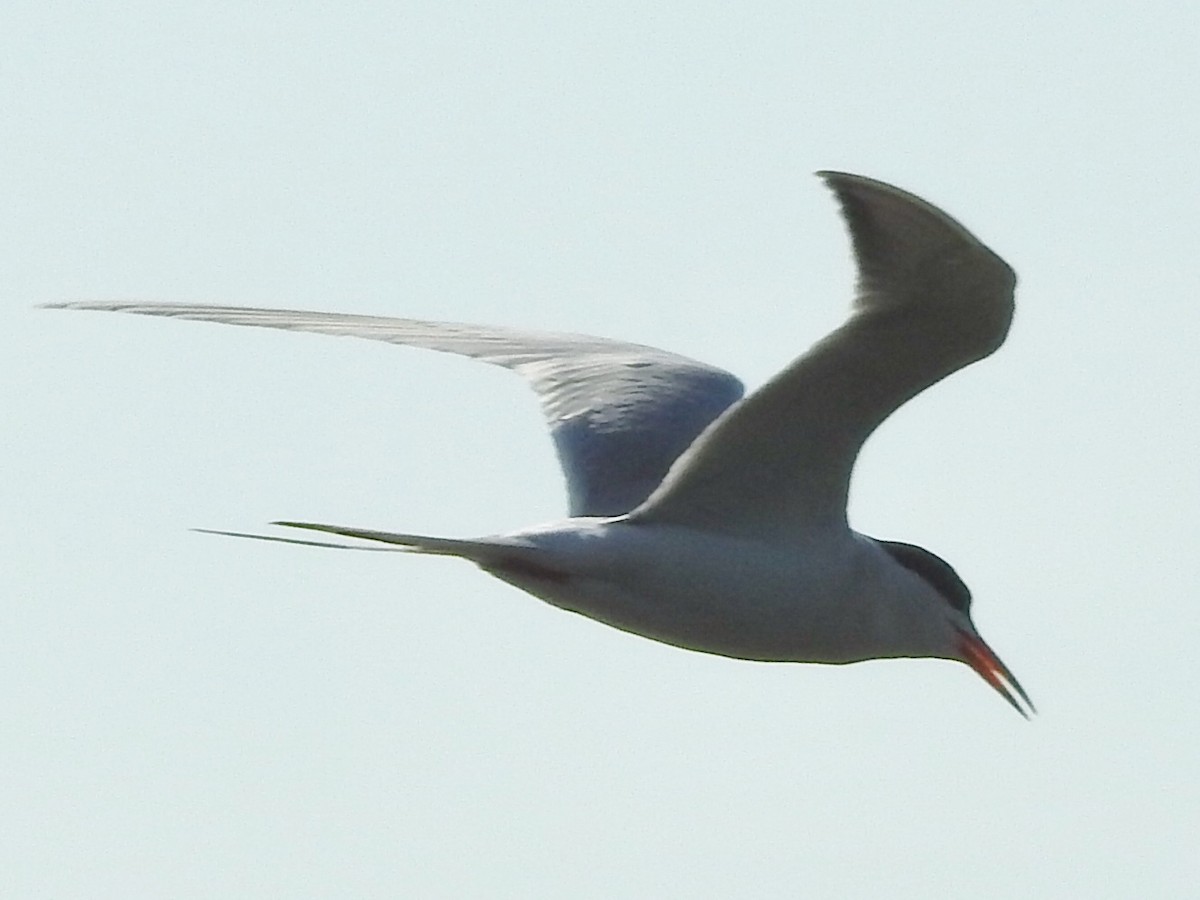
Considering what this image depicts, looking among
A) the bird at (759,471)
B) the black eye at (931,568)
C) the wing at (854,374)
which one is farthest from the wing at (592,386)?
the wing at (854,374)

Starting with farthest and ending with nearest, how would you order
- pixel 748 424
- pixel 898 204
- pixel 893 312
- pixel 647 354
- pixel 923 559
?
1. pixel 647 354
2. pixel 923 559
3. pixel 748 424
4. pixel 893 312
5. pixel 898 204

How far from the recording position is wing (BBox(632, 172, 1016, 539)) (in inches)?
379

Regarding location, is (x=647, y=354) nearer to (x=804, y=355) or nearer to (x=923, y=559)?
(x=923, y=559)

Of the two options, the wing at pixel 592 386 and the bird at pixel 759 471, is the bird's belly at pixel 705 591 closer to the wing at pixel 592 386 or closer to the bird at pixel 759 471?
the bird at pixel 759 471

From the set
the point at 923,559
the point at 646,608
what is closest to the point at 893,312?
the point at 646,608

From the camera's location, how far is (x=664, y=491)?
37.8ft

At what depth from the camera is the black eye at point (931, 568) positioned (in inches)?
503

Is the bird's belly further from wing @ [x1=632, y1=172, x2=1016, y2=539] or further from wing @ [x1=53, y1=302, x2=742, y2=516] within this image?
wing @ [x1=53, y1=302, x2=742, y2=516]

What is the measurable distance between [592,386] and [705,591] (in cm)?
243

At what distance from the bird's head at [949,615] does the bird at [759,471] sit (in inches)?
0.4

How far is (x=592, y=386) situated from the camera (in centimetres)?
1388

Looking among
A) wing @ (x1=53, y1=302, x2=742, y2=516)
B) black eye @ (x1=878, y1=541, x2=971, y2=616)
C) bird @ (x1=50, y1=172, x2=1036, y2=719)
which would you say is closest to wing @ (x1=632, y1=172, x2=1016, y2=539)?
bird @ (x1=50, y1=172, x2=1036, y2=719)

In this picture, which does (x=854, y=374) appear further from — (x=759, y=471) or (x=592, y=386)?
(x=592, y=386)

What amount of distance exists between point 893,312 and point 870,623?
2358 millimetres
